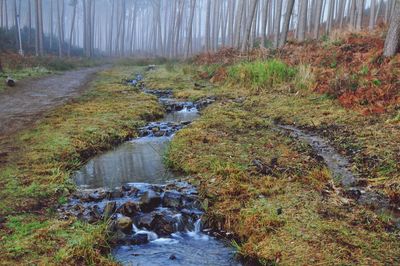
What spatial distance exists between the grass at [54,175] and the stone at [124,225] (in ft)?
0.90

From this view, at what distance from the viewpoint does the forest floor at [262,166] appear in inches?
149

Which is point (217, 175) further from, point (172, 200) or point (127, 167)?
point (127, 167)

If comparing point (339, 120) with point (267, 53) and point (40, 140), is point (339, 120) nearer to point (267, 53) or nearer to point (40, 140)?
point (40, 140)

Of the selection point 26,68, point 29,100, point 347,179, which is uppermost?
point 26,68

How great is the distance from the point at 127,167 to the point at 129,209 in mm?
1925

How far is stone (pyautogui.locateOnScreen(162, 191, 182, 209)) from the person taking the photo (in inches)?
193

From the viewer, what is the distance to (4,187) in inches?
203

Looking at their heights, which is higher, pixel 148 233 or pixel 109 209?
pixel 109 209

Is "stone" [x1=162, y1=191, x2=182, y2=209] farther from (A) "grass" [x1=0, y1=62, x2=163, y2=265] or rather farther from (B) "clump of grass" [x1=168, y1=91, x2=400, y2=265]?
(A) "grass" [x1=0, y1=62, x2=163, y2=265]

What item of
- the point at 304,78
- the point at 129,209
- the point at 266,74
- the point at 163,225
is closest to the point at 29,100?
the point at 266,74

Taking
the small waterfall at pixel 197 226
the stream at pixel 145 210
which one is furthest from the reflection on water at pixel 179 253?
Result: the small waterfall at pixel 197 226

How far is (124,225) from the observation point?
173 inches

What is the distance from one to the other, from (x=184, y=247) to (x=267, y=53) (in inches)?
533

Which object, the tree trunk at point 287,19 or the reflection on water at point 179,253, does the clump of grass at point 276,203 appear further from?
the tree trunk at point 287,19
